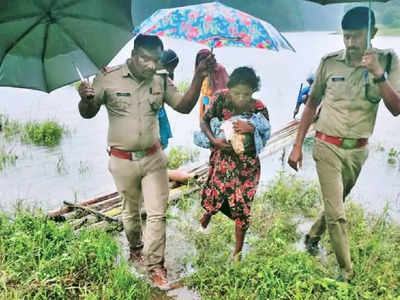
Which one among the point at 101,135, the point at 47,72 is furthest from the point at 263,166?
the point at 47,72

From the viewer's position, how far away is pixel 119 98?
298 cm

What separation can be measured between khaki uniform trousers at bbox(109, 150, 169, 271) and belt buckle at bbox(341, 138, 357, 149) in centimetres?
130

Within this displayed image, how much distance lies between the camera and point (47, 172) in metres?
5.94

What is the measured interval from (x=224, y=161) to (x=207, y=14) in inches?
41.5

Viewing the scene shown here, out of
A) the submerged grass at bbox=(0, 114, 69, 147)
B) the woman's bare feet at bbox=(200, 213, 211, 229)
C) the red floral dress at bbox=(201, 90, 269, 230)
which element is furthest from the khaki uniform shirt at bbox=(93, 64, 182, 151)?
the submerged grass at bbox=(0, 114, 69, 147)

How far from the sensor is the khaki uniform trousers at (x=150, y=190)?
3.02 meters

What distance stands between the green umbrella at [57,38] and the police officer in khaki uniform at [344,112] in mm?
1467

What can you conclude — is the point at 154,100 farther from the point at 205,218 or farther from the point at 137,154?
the point at 205,218

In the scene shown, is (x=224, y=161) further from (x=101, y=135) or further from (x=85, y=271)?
(x=101, y=135)

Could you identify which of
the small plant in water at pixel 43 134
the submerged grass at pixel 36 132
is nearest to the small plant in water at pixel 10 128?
the submerged grass at pixel 36 132

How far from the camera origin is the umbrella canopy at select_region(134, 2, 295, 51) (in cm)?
289

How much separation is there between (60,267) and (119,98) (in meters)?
1.24

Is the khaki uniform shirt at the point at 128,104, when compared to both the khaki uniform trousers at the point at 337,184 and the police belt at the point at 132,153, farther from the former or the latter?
the khaki uniform trousers at the point at 337,184

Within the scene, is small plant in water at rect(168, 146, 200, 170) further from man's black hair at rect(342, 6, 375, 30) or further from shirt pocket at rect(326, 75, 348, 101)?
man's black hair at rect(342, 6, 375, 30)
